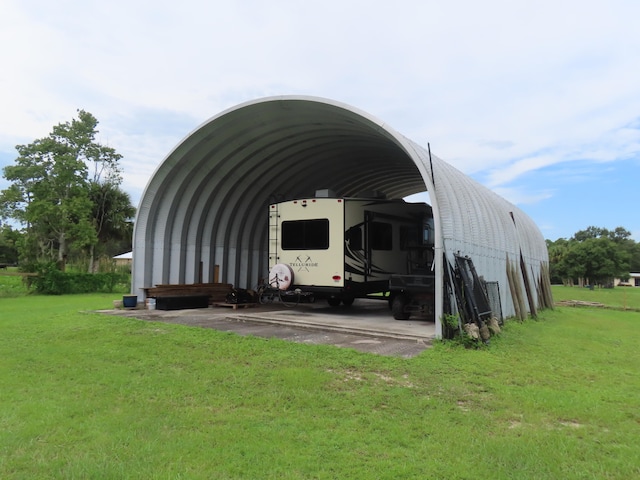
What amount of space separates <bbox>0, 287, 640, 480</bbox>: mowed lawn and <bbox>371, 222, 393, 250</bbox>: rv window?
5.13m

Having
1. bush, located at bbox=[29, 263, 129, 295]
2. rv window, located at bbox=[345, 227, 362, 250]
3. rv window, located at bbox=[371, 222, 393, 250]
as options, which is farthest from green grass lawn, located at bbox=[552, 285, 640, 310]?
bush, located at bbox=[29, 263, 129, 295]

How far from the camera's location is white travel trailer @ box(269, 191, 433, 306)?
11711 millimetres

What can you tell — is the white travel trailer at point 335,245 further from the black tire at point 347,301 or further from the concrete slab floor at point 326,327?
the black tire at point 347,301

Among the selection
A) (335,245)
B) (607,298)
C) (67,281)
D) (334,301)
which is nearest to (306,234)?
(335,245)

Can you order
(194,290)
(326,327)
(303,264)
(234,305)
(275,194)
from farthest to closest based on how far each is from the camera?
(275,194), (194,290), (234,305), (303,264), (326,327)

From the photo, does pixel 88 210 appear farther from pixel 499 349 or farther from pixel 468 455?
pixel 468 455

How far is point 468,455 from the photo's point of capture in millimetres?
3479

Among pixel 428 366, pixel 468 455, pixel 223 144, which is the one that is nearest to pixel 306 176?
pixel 223 144

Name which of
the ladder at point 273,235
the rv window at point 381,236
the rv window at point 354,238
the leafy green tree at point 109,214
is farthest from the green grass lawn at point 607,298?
the leafy green tree at point 109,214

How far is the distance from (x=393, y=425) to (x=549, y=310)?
48.7ft

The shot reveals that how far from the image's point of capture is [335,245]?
460 inches

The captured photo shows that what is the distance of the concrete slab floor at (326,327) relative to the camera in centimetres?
803

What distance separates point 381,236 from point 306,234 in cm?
216

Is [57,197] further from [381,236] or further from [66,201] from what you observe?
[381,236]
